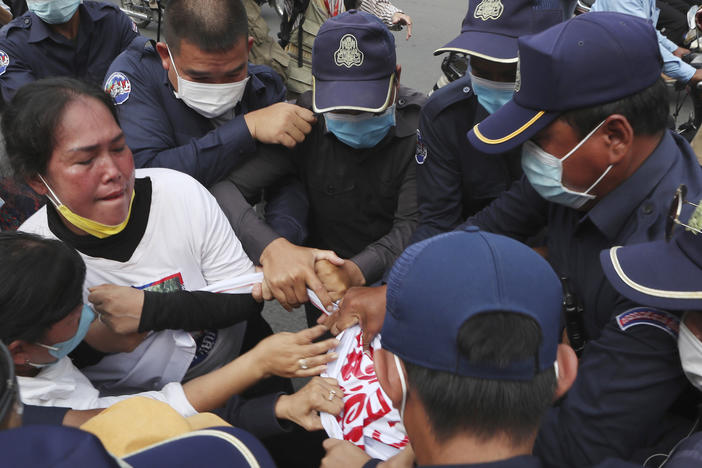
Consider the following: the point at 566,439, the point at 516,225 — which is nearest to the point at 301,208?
the point at 516,225

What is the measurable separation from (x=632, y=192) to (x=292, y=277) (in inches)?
42.8

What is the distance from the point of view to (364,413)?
59.9 inches

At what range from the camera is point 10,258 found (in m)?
1.37

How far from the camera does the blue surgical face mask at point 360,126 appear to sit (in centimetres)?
219

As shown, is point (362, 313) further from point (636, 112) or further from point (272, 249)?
point (636, 112)

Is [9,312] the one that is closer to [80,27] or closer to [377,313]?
[377,313]

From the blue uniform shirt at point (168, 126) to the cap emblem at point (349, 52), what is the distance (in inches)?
17.8

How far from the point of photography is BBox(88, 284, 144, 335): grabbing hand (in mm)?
1675

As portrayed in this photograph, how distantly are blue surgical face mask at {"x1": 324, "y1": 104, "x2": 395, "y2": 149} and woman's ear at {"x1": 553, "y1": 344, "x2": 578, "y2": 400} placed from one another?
1272 mm

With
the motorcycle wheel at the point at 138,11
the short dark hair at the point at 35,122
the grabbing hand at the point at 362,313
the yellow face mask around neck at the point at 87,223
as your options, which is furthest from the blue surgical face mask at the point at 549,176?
the motorcycle wheel at the point at 138,11

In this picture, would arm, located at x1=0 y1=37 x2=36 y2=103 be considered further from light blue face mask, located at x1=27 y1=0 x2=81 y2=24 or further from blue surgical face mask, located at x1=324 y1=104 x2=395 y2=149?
blue surgical face mask, located at x1=324 y1=104 x2=395 y2=149

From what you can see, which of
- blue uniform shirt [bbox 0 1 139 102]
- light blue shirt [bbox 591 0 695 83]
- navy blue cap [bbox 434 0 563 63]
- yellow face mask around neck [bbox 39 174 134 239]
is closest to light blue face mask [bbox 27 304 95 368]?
yellow face mask around neck [bbox 39 174 134 239]

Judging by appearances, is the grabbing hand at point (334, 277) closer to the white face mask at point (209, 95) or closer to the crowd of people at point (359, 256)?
the crowd of people at point (359, 256)

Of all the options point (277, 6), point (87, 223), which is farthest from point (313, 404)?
point (277, 6)
